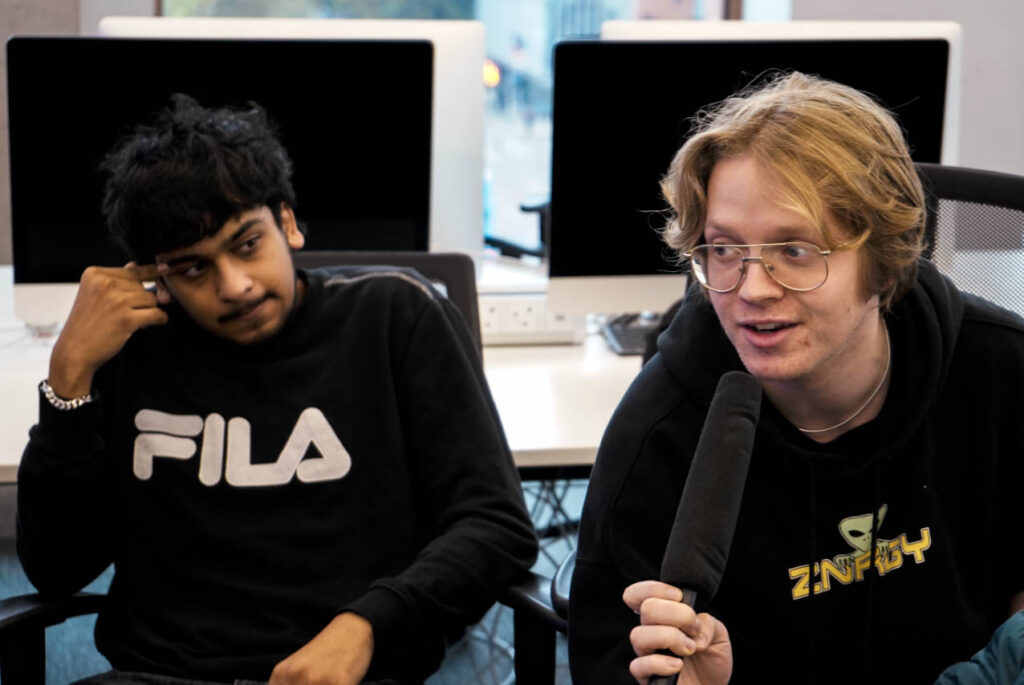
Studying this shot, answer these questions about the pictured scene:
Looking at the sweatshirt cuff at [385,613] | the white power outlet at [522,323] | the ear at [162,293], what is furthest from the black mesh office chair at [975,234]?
the white power outlet at [522,323]

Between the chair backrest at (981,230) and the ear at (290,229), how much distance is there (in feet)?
2.61

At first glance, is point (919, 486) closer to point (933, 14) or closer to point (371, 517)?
point (371, 517)

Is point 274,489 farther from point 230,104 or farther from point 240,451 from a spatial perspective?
point 230,104

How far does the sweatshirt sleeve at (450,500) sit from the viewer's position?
4.67 ft

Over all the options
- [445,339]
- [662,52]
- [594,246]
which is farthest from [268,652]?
[662,52]

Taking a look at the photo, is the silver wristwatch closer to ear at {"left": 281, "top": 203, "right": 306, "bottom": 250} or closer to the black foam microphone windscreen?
ear at {"left": 281, "top": 203, "right": 306, "bottom": 250}

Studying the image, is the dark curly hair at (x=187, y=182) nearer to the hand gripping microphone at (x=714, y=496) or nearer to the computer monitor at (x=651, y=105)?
the computer monitor at (x=651, y=105)

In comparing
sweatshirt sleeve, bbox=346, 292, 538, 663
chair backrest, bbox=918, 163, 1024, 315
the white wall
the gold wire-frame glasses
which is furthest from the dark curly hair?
the white wall

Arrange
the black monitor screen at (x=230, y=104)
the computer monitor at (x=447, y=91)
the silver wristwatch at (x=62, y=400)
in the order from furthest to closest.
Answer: the computer monitor at (x=447, y=91), the black monitor screen at (x=230, y=104), the silver wristwatch at (x=62, y=400)

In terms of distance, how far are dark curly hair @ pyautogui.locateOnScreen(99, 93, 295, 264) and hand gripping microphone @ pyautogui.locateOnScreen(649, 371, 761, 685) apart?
0.87m

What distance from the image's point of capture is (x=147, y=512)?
60.2 inches

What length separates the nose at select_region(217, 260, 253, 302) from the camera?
4.88 ft

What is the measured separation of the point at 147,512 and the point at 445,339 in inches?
17.0

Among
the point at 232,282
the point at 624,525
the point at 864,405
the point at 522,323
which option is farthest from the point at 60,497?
the point at 522,323
